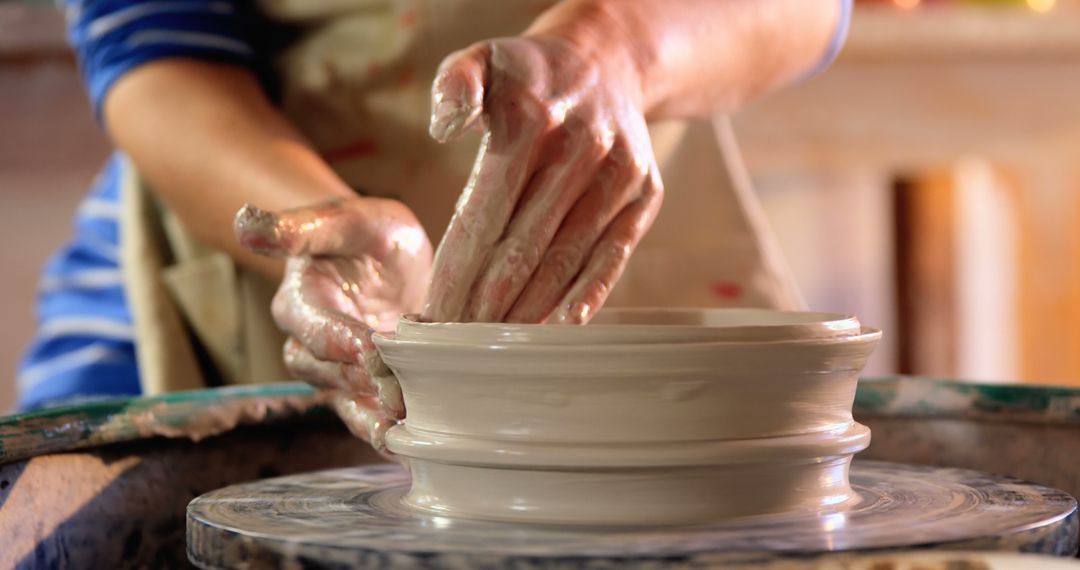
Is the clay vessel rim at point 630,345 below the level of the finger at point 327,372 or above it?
above

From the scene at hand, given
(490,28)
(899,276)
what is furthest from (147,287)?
(899,276)

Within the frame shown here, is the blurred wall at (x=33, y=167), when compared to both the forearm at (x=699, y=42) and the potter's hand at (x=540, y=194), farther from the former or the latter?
the potter's hand at (x=540, y=194)

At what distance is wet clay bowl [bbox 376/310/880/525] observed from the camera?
0.53 m

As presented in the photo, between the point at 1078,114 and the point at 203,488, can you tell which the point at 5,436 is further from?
the point at 1078,114

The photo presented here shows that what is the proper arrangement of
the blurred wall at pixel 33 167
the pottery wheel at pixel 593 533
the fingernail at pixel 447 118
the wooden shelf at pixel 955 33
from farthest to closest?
the blurred wall at pixel 33 167 < the wooden shelf at pixel 955 33 < the fingernail at pixel 447 118 < the pottery wheel at pixel 593 533

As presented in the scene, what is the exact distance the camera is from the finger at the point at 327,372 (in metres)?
0.69

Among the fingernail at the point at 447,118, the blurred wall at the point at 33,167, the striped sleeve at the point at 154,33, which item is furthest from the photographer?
the blurred wall at the point at 33,167

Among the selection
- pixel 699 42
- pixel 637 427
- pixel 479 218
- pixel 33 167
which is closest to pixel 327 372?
pixel 479 218

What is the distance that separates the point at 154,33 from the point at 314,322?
0.47m

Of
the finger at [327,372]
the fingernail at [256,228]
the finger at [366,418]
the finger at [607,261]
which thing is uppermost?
the fingernail at [256,228]

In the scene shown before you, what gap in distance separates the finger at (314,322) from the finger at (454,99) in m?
0.13

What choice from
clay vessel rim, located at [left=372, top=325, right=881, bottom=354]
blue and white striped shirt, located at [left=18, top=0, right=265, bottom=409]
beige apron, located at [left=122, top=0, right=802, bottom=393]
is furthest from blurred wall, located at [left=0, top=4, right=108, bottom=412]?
clay vessel rim, located at [left=372, top=325, right=881, bottom=354]

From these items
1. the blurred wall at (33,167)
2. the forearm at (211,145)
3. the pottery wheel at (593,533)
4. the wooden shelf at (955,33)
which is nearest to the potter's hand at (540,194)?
the pottery wheel at (593,533)

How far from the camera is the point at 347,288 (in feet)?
2.44
